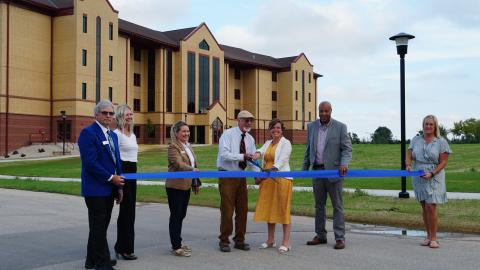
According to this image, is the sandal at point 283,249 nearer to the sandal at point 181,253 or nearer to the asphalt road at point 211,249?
the asphalt road at point 211,249

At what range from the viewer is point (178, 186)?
280 inches

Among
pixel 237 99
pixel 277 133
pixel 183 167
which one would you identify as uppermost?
pixel 237 99

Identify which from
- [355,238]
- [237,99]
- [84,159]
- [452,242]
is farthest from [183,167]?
[237,99]

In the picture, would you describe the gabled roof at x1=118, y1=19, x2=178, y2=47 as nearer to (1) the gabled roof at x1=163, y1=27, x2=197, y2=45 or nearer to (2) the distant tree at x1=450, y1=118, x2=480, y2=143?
(1) the gabled roof at x1=163, y1=27, x2=197, y2=45

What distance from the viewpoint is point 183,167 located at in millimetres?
7145

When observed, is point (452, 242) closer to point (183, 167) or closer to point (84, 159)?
point (183, 167)

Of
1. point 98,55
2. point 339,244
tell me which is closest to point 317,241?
point 339,244

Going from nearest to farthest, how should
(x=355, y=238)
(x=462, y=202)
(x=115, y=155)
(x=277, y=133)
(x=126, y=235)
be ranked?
(x=115, y=155) → (x=126, y=235) → (x=277, y=133) → (x=355, y=238) → (x=462, y=202)

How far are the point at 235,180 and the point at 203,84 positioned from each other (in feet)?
188

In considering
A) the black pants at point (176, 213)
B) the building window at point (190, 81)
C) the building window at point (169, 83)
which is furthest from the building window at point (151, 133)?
the black pants at point (176, 213)

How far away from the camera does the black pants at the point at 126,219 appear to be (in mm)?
6793

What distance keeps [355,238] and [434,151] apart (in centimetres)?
184

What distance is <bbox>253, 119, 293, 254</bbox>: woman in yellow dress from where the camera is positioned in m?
7.36

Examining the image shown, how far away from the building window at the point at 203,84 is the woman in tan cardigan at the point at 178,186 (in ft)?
185
